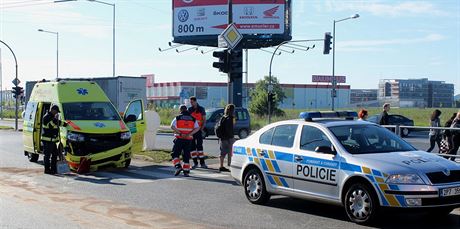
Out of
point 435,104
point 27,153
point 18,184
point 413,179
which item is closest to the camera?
point 413,179

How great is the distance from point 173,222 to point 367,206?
2799 millimetres

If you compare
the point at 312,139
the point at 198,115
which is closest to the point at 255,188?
the point at 312,139

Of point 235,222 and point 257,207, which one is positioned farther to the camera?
point 257,207

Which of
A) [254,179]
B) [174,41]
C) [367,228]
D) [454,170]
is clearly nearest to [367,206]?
[367,228]

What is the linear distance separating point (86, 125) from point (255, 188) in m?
6.26

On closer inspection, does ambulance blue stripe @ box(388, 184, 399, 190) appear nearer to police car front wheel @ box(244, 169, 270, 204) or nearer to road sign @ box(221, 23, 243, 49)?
police car front wheel @ box(244, 169, 270, 204)

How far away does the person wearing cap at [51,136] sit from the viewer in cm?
1483

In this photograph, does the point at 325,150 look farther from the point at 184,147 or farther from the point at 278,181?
the point at 184,147

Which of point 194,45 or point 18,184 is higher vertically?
point 194,45

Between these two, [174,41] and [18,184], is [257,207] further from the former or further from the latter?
[174,41]

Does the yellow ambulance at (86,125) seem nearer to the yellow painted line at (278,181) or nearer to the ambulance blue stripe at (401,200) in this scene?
the yellow painted line at (278,181)

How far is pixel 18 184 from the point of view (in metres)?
13.0

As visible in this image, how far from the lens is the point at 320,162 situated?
29.5 ft

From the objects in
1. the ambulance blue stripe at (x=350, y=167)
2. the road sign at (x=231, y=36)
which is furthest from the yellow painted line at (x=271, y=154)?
the road sign at (x=231, y=36)
